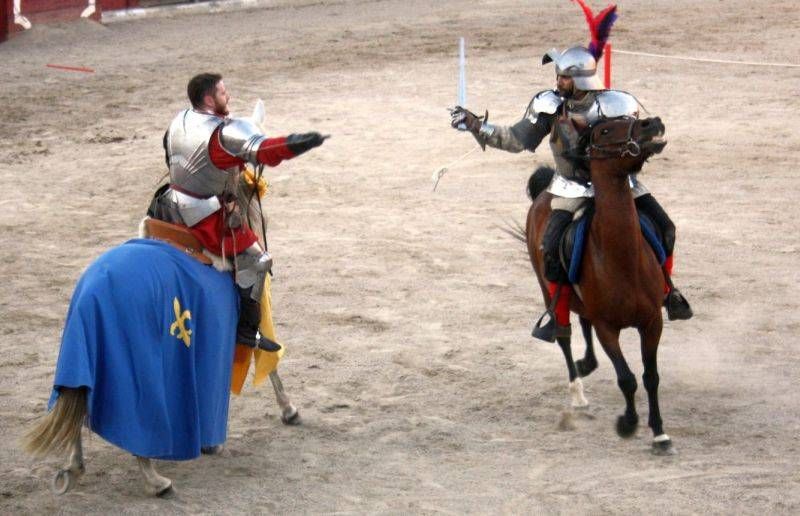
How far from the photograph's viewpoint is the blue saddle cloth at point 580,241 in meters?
6.97

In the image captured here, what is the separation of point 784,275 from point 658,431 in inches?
125

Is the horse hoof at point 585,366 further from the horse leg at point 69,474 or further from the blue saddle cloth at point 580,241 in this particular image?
the horse leg at point 69,474

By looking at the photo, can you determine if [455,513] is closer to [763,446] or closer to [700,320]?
[763,446]

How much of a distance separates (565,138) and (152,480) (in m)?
2.63

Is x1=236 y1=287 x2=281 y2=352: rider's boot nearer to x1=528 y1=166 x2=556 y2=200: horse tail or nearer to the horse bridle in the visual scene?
the horse bridle

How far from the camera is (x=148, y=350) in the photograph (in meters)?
6.20

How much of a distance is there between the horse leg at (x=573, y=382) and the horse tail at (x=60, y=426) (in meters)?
2.68

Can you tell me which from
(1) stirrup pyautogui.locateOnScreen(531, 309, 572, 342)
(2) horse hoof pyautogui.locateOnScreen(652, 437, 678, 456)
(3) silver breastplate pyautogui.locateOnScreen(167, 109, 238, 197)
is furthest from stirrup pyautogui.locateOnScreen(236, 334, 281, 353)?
(2) horse hoof pyautogui.locateOnScreen(652, 437, 678, 456)

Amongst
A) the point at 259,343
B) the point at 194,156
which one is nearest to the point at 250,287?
the point at 259,343

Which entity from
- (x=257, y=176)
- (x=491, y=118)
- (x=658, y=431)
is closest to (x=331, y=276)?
(x=257, y=176)

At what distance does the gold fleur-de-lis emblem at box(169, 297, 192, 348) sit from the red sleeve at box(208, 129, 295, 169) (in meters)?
0.66

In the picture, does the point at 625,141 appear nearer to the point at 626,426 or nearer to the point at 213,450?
the point at 626,426

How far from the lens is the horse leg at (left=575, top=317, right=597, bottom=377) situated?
7824 millimetres

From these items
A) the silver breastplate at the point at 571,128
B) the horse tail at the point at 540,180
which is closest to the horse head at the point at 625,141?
the silver breastplate at the point at 571,128
